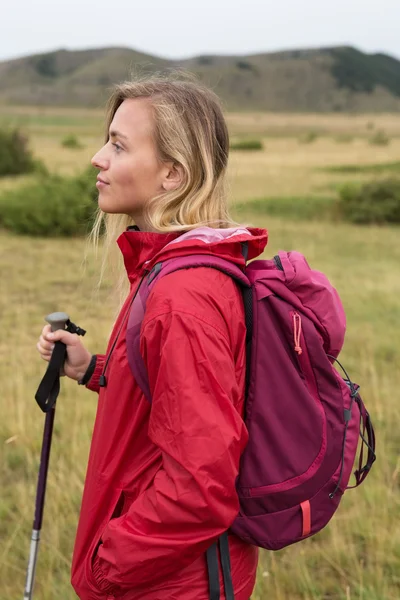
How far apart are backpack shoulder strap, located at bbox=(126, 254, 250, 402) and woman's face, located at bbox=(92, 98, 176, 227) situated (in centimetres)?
27

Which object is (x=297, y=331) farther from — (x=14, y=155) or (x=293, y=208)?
(x=14, y=155)

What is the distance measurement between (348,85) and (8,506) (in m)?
200

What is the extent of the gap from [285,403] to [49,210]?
11.7 m

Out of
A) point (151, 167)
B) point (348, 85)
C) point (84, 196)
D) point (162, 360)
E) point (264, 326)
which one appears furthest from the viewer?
point (348, 85)

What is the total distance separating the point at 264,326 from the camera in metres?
1.50

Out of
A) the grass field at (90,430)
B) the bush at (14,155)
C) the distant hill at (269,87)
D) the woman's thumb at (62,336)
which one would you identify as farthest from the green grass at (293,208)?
the distant hill at (269,87)

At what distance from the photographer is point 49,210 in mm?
12742

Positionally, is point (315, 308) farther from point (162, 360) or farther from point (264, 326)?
point (162, 360)

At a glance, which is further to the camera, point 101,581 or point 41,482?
point 41,482

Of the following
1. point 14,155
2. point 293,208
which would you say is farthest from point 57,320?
point 14,155

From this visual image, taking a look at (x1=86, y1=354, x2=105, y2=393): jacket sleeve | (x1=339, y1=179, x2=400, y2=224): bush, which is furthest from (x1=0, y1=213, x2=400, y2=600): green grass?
(x1=339, y1=179, x2=400, y2=224): bush

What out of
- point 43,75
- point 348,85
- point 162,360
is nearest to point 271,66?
point 348,85

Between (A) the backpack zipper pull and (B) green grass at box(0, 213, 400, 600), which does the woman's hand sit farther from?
(B) green grass at box(0, 213, 400, 600)

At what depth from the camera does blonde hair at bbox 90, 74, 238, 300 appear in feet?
5.43
